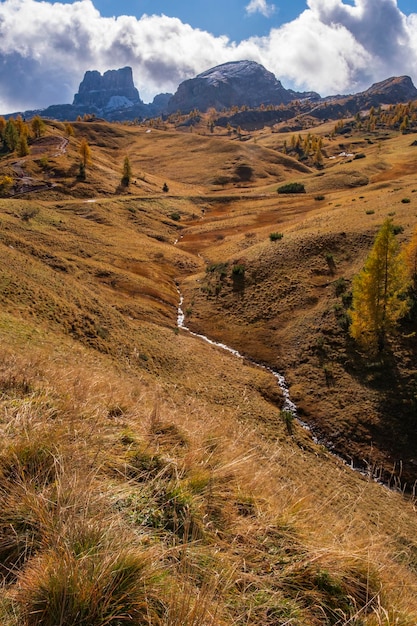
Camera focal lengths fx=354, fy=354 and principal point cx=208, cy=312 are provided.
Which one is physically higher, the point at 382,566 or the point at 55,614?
the point at 55,614

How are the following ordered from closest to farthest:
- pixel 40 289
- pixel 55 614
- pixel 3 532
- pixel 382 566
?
1. pixel 55 614
2. pixel 3 532
3. pixel 382 566
4. pixel 40 289

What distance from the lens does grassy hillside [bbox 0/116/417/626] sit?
10.6ft

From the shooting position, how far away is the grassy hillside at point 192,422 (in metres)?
3.22

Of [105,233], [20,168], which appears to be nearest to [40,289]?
[105,233]

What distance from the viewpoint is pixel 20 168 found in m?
91.5

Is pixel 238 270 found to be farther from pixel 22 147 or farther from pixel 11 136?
pixel 11 136

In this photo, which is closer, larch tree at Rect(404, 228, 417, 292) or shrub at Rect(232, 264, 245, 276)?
larch tree at Rect(404, 228, 417, 292)

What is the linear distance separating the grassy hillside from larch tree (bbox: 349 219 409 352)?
316 cm

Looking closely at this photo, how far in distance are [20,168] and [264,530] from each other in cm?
10777

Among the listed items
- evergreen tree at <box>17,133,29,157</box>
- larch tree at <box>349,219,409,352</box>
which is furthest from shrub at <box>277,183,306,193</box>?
larch tree at <box>349,219,409,352</box>

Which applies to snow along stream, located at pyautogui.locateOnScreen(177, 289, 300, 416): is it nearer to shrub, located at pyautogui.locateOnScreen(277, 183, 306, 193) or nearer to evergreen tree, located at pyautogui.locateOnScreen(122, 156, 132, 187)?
evergreen tree, located at pyautogui.locateOnScreen(122, 156, 132, 187)

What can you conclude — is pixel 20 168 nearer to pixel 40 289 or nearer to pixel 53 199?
pixel 53 199

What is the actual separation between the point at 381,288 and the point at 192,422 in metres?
30.3

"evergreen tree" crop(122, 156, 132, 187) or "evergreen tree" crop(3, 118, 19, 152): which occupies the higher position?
"evergreen tree" crop(3, 118, 19, 152)
